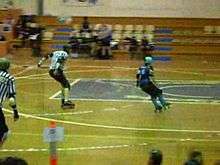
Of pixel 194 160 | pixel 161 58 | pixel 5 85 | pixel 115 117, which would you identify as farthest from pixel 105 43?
pixel 194 160

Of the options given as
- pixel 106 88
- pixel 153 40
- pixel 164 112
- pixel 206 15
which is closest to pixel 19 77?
pixel 106 88

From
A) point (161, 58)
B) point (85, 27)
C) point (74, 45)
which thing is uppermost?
point (85, 27)

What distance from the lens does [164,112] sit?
18844 millimetres

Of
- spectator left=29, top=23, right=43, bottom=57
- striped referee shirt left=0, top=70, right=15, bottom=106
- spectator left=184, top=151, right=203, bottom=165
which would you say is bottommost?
spectator left=29, top=23, right=43, bottom=57

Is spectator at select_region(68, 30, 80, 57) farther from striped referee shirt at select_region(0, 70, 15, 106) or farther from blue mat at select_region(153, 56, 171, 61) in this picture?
striped referee shirt at select_region(0, 70, 15, 106)

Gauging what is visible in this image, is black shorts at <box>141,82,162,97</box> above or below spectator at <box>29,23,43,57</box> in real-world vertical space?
above

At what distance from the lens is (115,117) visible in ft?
58.5

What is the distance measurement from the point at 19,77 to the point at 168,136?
11.9 metres

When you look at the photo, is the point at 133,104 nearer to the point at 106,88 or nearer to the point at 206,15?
the point at 106,88

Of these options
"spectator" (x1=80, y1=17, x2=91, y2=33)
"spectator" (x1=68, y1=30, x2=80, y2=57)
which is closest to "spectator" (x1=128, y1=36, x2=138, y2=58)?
"spectator" (x1=80, y1=17, x2=91, y2=33)

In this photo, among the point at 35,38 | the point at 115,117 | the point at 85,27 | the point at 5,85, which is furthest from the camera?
the point at 85,27

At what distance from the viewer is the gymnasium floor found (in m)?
13.1

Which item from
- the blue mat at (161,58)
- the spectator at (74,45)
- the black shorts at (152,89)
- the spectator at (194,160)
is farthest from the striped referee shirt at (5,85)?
the blue mat at (161,58)

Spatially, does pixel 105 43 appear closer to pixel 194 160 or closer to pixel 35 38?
pixel 35 38
